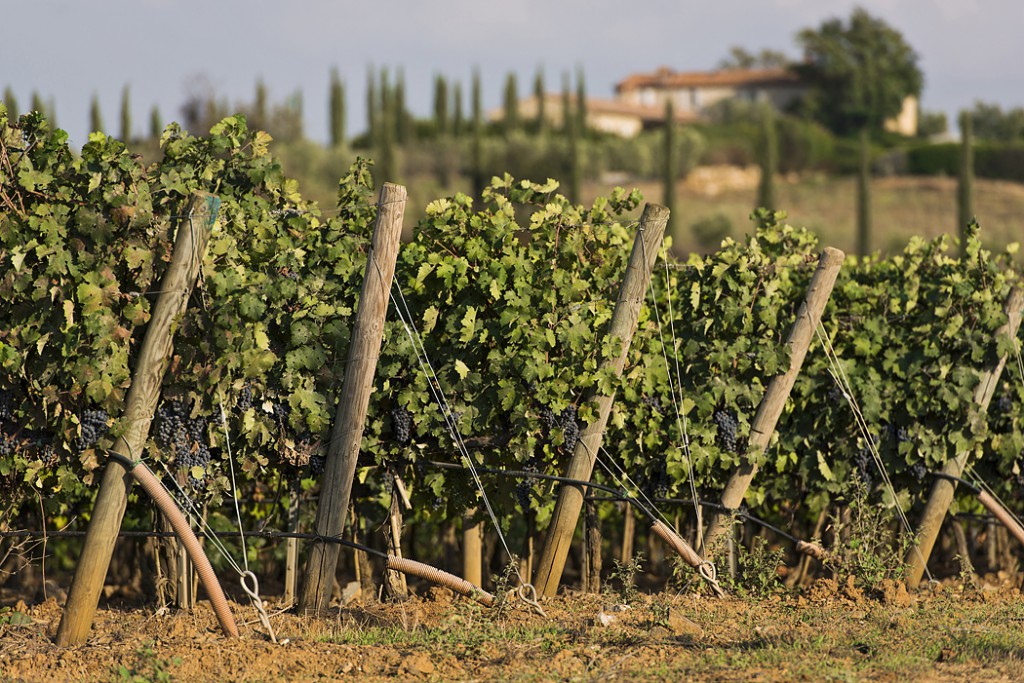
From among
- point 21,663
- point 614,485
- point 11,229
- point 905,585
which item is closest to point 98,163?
point 11,229

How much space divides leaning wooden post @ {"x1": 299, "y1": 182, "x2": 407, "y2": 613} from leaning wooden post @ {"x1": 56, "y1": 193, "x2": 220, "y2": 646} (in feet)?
2.80

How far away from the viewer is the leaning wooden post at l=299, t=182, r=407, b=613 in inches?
240

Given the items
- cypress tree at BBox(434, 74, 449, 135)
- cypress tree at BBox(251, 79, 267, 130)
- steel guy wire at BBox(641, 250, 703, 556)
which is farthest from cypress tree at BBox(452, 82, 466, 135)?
steel guy wire at BBox(641, 250, 703, 556)

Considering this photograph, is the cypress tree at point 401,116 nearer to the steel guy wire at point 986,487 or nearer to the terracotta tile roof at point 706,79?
the terracotta tile roof at point 706,79

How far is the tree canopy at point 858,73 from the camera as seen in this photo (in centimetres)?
6688

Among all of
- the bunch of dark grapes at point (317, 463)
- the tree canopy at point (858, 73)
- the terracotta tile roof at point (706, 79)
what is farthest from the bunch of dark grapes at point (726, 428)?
the terracotta tile roof at point (706, 79)

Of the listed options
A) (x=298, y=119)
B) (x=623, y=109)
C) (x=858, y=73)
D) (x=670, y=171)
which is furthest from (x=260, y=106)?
(x=858, y=73)

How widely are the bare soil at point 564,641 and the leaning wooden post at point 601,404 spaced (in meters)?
0.25

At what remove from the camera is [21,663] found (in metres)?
5.36

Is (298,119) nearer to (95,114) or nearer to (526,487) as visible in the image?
(95,114)

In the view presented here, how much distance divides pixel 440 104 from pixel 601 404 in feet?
162

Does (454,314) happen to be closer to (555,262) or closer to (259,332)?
(555,262)

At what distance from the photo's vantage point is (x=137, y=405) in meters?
5.76

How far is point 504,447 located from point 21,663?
2683mm
